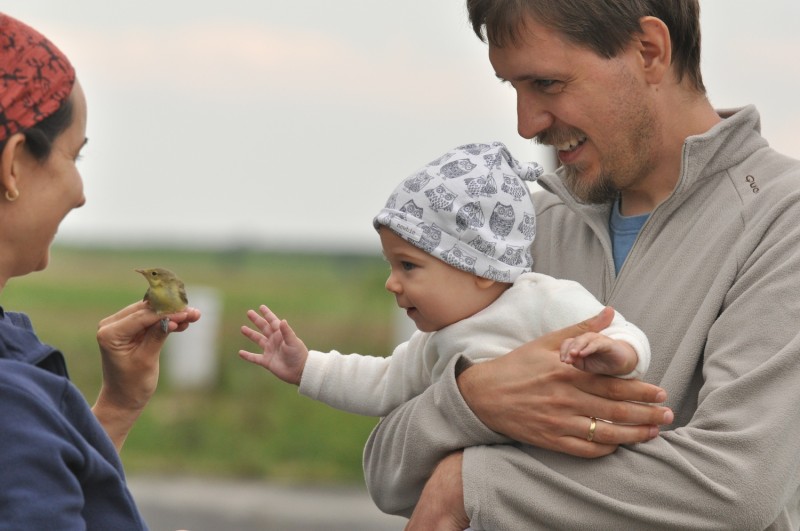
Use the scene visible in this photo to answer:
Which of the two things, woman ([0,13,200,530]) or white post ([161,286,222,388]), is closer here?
woman ([0,13,200,530])

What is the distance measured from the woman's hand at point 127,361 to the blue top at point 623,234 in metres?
1.19

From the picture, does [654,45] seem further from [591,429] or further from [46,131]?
[46,131]

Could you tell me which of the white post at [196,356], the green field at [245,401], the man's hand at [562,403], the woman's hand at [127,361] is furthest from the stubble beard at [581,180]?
the white post at [196,356]

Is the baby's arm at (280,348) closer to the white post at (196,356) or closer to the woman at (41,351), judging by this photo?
the woman at (41,351)

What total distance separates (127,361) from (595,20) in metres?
1.57

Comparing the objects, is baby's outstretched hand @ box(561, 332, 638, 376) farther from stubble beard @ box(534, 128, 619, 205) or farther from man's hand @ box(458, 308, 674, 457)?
stubble beard @ box(534, 128, 619, 205)

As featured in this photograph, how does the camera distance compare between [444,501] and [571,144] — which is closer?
[444,501]

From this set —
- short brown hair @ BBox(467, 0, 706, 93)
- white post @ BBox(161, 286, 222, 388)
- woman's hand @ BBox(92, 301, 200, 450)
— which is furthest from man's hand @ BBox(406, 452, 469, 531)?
white post @ BBox(161, 286, 222, 388)

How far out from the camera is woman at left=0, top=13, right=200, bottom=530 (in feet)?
8.52

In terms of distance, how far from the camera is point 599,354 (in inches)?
126

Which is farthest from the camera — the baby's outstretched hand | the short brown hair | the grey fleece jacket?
the short brown hair

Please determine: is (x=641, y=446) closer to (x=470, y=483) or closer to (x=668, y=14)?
(x=470, y=483)

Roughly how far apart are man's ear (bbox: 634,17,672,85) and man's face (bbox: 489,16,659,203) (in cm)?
3

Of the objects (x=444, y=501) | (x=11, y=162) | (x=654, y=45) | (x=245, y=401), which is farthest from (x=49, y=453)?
(x=245, y=401)
